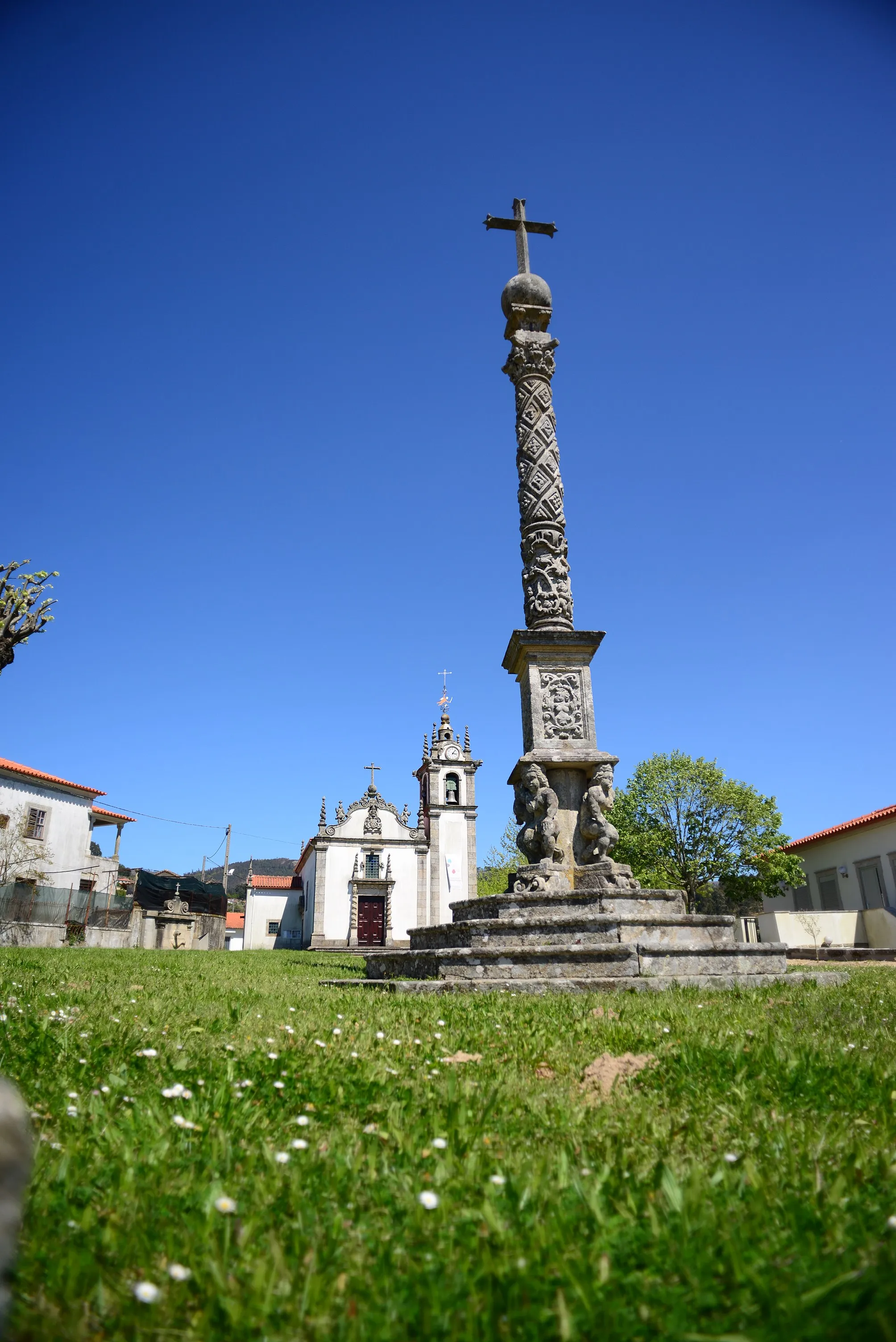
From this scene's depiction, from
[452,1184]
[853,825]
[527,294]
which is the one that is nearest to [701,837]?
[853,825]

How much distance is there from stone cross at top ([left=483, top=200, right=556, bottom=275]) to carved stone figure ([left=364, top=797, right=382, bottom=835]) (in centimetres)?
3389

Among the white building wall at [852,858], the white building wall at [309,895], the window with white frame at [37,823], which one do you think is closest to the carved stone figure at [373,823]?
the white building wall at [309,895]

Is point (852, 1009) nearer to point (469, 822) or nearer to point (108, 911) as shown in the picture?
point (108, 911)

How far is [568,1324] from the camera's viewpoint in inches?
53.4

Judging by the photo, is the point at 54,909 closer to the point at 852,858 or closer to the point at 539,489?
the point at 539,489

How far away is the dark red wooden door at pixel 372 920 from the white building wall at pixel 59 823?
13.6 meters

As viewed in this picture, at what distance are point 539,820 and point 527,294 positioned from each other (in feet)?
25.4

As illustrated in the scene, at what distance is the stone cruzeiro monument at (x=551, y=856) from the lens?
22.0 ft

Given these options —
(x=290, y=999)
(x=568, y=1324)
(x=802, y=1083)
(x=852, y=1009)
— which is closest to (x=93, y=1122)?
(x=568, y=1324)

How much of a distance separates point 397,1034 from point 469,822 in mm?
38004

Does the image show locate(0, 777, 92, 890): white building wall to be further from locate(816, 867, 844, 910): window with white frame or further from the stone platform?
locate(816, 867, 844, 910): window with white frame

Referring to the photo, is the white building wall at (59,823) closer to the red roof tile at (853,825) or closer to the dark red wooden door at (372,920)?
the dark red wooden door at (372,920)

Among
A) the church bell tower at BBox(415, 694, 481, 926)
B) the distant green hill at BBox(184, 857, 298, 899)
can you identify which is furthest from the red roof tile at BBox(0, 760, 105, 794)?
the distant green hill at BBox(184, 857, 298, 899)

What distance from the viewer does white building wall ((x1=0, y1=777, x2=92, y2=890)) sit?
106 ft
